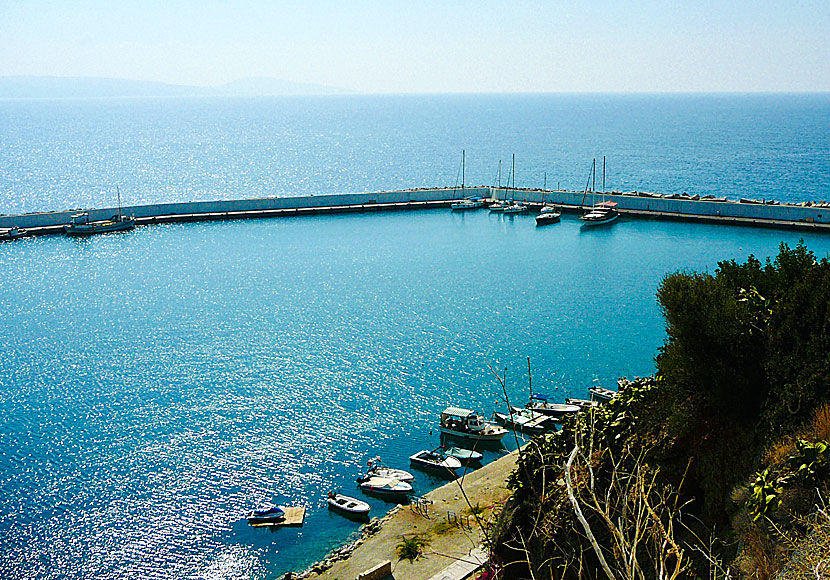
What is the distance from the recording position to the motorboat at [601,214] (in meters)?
67.9

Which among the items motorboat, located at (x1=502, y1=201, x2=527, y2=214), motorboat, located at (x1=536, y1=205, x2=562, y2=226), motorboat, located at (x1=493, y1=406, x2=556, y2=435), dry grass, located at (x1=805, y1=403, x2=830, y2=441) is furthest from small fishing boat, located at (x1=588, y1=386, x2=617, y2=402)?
motorboat, located at (x1=502, y1=201, x2=527, y2=214)

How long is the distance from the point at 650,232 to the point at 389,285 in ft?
87.0

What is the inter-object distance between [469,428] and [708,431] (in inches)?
548

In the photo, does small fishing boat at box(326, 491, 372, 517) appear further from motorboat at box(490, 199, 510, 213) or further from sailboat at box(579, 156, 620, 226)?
motorboat at box(490, 199, 510, 213)

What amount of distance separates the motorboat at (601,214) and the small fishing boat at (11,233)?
48005 millimetres

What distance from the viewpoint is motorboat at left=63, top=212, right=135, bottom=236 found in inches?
2603

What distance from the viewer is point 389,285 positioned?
49.8 metres

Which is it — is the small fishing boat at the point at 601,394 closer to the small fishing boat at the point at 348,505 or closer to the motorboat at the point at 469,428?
the motorboat at the point at 469,428

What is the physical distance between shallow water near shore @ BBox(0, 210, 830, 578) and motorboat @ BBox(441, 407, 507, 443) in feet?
2.09

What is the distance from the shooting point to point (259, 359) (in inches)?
1427

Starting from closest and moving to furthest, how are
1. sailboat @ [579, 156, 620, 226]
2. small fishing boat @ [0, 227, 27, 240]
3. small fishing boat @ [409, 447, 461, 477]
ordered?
small fishing boat @ [409, 447, 461, 477]
small fishing boat @ [0, 227, 27, 240]
sailboat @ [579, 156, 620, 226]

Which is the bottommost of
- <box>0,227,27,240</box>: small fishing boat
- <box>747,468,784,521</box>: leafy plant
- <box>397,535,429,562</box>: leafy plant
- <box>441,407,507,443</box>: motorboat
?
<box>397,535,429,562</box>: leafy plant

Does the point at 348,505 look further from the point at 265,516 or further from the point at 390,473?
the point at 265,516

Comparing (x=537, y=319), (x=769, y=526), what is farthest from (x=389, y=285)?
(x=769, y=526)
